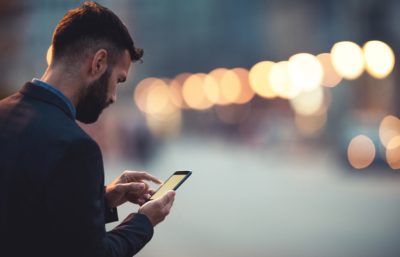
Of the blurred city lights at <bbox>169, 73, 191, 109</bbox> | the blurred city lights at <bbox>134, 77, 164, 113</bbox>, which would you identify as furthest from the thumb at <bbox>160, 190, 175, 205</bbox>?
the blurred city lights at <bbox>134, 77, 164, 113</bbox>

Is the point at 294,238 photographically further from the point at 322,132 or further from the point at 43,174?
the point at 322,132

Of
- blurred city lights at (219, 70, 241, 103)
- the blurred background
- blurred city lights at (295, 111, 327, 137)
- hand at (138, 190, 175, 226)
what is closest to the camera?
hand at (138, 190, 175, 226)

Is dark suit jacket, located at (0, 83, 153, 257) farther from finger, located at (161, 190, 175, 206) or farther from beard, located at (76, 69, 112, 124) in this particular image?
finger, located at (161, 190, 175, 206)

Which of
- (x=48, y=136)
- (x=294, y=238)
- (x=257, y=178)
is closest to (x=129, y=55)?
(x=48, y=136)

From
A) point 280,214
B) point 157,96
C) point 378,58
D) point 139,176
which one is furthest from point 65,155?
point 157,96

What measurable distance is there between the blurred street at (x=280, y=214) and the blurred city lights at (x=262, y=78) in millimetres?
21098

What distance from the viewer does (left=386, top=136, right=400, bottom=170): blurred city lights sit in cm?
2253

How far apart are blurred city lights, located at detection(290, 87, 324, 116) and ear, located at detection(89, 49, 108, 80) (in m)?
36.9

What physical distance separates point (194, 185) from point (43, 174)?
17376mm

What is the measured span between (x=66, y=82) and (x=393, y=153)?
2167 centimetres

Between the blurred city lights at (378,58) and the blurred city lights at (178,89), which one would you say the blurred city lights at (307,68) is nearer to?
the blurred city lights at (378,58)

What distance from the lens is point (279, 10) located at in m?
49.9

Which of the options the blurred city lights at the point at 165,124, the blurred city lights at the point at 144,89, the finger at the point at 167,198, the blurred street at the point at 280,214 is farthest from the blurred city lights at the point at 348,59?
the blurred city lights at the point at 144,89

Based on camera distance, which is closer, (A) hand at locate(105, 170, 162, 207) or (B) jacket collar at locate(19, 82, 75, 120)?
(B) jacket collar at locate(19, 82, 75, 120)
